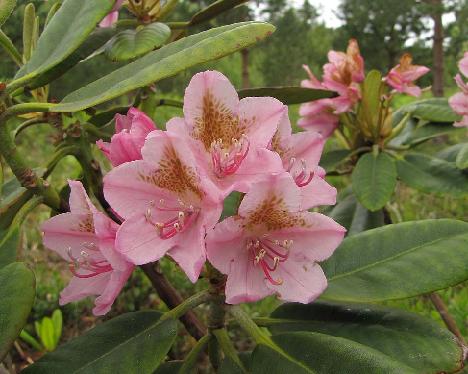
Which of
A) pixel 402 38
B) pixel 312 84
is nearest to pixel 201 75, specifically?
pixel 312 84

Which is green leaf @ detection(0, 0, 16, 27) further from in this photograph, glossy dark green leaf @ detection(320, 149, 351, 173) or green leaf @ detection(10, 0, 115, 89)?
glossy dark green leaf @ detection(320, 149, 351, 173)

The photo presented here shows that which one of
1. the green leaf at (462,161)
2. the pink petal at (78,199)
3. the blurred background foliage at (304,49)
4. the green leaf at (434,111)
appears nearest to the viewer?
the pink petal at (78,199)

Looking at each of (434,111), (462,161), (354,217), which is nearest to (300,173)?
(462,161)

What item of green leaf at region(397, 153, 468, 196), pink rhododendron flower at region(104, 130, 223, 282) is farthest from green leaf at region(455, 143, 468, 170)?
pink rhododendron flower at region(104, 130, 223, 282)

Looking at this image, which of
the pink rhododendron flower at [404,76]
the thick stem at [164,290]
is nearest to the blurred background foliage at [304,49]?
the pink rhododendron flower at [404,76]

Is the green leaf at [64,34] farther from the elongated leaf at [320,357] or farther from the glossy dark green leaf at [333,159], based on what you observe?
the glossy dark green leaf at [333,159]

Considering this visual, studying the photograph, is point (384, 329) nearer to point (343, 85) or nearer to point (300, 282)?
point (300, 282)

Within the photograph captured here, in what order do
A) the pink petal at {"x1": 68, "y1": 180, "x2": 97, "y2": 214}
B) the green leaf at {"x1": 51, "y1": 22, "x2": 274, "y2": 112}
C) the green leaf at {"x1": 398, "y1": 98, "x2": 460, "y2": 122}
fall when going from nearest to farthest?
1. the green leaf at {"x1": 51, "y1": 22, "x2": 274, "y2": 112}
2. the pink petal at {"x1": 68, "y1": 180, "x2": 97, "y2": 214}
3. the green leaf at {"x1": 398, "y1": 98, "x2": 460, "y2": 122}
